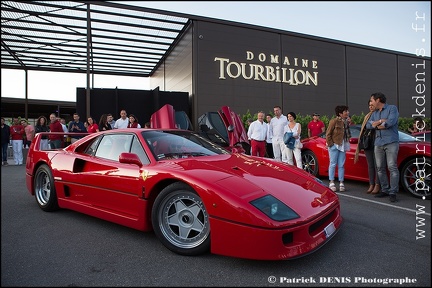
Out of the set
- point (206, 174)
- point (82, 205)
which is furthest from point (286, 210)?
point (82, 205)

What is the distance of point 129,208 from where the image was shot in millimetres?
2789

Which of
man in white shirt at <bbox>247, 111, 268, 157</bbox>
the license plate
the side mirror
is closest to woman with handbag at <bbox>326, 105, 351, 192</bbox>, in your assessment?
man in white shirt at <bbox>247, 111, 268, 157</bbox>

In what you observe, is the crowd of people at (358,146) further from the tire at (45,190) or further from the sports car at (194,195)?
the sports car at (194,195)

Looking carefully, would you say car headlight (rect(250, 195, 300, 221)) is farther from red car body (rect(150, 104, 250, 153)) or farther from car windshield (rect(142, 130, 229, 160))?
red car body (rect(150, 104, 250, 153))

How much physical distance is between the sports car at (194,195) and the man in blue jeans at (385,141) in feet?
6.54

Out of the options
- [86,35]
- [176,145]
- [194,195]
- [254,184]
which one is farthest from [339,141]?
[86,35]

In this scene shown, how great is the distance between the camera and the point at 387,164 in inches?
176

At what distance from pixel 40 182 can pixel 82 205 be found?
3.88ft

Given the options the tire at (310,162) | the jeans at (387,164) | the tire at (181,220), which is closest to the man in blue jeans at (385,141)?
the jeans at (387,164)

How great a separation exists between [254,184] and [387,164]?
3.02 metres

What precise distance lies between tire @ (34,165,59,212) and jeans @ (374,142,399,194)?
4.46 meters

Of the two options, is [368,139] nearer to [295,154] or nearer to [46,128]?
[295,154]

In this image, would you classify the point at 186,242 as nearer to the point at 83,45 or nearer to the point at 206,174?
the point at 206,174

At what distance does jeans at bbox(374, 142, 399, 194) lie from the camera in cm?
428
